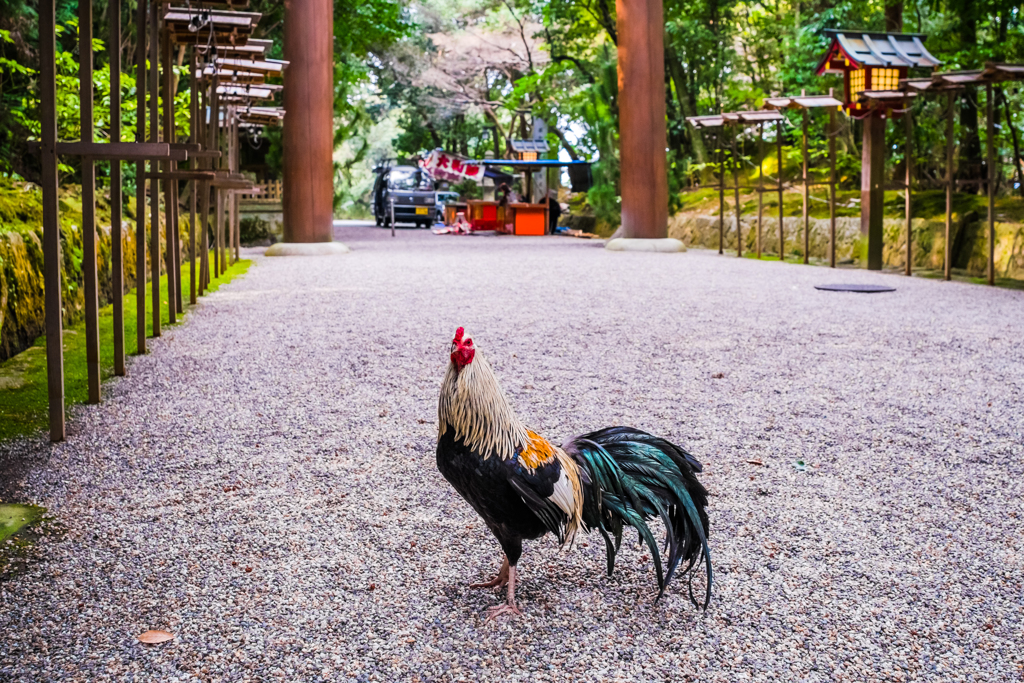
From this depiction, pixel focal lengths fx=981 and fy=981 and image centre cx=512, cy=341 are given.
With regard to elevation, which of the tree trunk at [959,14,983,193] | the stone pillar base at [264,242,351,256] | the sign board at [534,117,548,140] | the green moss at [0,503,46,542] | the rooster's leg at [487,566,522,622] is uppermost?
the sign board at [534,117,548,140]

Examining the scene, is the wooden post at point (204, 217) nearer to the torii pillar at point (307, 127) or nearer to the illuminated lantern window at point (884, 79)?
the torii pillar at point (307, 127)

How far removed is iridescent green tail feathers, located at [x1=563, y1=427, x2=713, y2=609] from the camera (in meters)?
2.29

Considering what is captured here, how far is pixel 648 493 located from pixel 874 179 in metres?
10.7

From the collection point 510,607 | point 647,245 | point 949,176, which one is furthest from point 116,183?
point 647,245

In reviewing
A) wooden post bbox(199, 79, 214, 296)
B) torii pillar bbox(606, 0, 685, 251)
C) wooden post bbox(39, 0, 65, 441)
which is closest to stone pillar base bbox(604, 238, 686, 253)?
torii pillar bbox(606, 0, 685, 251)

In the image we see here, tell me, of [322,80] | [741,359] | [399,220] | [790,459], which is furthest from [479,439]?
[399,220]

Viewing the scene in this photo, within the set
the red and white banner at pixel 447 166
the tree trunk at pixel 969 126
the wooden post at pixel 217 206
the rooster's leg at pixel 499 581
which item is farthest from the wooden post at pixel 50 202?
the red and white banner at pixel 447 166

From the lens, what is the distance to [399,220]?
1161 inches

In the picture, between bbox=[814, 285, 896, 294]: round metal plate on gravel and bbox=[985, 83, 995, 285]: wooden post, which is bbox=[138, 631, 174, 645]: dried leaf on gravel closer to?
bbox=[814, 285, 896, 294]: round metal plate on gravel

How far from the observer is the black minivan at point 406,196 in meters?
28.5

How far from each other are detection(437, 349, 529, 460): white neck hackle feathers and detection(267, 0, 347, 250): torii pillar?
13.2 metres

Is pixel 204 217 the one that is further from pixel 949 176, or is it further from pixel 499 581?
pixel 949 176

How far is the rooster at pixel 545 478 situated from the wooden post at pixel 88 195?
2.62 meters

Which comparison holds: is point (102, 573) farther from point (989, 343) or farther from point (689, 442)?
point (989, 343)
